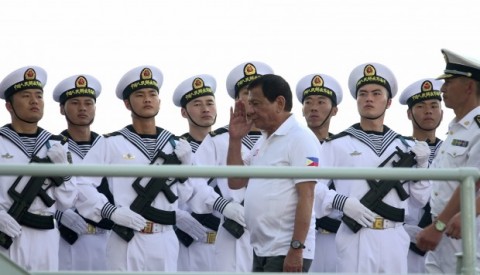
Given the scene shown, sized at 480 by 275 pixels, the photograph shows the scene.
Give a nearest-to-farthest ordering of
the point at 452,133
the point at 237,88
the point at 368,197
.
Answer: the point at 452,133 < the point at 368,197 < the point at 237,88

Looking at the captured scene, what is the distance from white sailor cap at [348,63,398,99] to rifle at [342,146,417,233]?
0.72 meters

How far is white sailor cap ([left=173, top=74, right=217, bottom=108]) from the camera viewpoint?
12125 mm

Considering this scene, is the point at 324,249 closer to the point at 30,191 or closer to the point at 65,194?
the point at 65,194

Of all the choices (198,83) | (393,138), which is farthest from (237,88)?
(393,138)

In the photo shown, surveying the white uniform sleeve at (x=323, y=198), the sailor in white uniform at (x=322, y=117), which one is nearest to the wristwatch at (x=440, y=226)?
the white uniform sleeve at (x=323, y=198)

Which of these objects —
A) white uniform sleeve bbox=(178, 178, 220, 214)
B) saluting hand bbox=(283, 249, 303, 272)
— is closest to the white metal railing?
saluting hand bbox=(283, 249, 303, 272)

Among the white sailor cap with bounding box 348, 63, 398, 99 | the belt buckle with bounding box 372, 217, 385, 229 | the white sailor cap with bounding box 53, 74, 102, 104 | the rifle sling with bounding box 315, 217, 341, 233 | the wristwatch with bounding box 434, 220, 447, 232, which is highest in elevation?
the white sailor cap with bounding box 348, 63, 398, 99

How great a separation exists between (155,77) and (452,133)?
332cm

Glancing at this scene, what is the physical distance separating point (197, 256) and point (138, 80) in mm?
1638

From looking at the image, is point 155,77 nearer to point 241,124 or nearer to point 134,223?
point 134,223

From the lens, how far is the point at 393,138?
1112 cm

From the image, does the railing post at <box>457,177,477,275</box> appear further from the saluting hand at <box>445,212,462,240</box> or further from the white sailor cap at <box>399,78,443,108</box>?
the white sailor cap at <box>399,78,443,108</box>

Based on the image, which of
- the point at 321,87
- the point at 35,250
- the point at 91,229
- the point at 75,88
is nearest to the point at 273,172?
the point at 35,250

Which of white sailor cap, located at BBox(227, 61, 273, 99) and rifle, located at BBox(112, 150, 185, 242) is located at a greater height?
white sailor cap, located at BBox(227, 61, 273, 99)
